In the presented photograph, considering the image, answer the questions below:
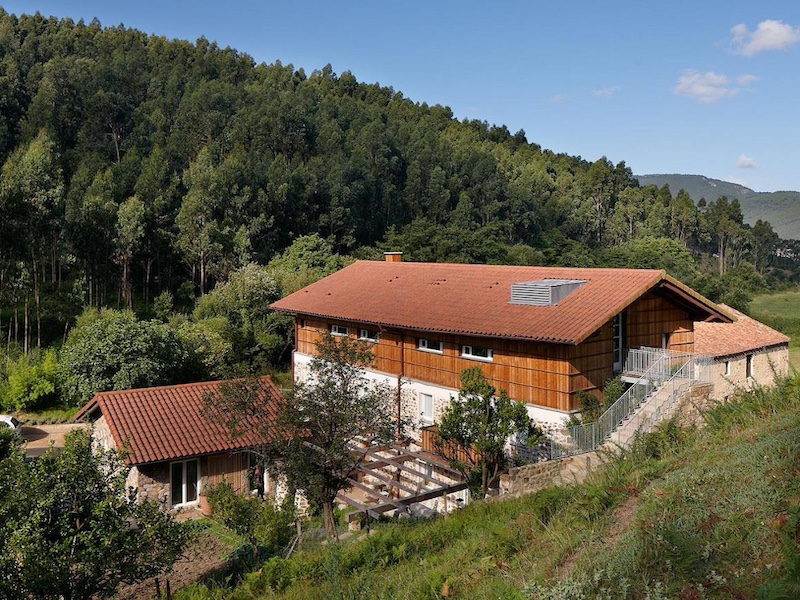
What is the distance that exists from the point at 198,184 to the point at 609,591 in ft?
135

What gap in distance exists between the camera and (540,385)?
659 inches

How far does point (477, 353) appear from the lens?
18359 millimetres

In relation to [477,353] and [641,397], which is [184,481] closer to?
[477,353]

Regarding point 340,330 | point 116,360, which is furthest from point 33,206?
point 340,330

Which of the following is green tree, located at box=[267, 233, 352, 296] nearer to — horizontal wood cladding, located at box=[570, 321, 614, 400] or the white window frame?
the white window frame

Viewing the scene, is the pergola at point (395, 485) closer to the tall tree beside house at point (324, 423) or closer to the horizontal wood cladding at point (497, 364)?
the tall tree beside house at point (324, 423)

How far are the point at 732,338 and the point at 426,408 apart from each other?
509 inches

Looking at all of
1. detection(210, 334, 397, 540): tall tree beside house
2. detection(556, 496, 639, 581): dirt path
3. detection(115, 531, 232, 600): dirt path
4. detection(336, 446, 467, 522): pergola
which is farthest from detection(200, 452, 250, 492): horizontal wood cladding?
detection(556, 496, 639, 581): dirt path

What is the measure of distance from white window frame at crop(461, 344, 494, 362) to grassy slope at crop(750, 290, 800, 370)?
1370 centimetres

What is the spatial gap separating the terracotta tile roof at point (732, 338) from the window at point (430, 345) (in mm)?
9499

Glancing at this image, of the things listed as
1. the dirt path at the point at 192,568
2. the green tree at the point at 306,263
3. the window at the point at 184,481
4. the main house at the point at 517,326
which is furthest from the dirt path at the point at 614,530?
the green tree at the point at 306,263

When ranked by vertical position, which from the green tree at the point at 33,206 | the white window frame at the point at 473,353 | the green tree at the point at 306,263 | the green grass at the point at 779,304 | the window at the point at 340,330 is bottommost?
the green grass at the point at 779,304

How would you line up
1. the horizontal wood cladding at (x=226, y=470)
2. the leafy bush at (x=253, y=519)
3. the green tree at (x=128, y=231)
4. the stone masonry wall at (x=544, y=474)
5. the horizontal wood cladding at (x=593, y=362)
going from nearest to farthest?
the leafy bush at (x=253, y=519) < the stone masonry wall at (x=544, y=474) < the horizontal wood cladding at (x=226, y=470) < the horizontal wood cladding at (x=593, y=362) < the green tree at (x=128, y=231)

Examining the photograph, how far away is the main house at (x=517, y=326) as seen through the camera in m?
16.5
